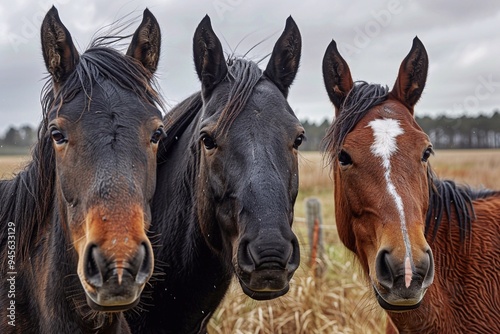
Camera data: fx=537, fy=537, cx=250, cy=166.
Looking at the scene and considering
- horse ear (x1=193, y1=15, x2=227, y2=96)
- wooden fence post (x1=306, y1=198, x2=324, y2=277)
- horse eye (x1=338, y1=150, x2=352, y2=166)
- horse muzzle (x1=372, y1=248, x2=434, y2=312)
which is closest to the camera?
horse muzzle (x1=372, y1=248, x2=434, y2=312)

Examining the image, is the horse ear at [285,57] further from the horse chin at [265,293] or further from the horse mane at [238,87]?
the horse chin at [265,293]

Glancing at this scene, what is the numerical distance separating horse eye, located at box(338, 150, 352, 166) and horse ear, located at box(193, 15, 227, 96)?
1123 mm

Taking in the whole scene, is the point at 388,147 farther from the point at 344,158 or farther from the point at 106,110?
the point at 106,110

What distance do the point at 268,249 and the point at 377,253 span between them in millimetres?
918

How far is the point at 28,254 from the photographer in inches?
143

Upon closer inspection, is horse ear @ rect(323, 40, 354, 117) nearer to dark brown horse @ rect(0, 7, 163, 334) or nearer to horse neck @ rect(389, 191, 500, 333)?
horse neck @ rect(389, 191, 500, 333)

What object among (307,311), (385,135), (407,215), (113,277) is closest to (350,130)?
(385,135)

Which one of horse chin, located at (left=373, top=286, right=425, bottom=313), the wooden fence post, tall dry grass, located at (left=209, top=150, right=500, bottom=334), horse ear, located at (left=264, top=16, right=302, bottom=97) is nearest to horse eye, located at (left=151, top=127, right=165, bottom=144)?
horse ear, located at (left=264, top=16, right=302, bottom=97)

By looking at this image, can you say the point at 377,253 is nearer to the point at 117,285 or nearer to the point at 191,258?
the point at 191,258

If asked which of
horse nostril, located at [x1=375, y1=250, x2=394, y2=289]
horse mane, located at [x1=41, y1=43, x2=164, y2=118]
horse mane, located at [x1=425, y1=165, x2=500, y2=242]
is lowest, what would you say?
horse nostril, located at [x1=375, y1=250, x2=394, y2=289]

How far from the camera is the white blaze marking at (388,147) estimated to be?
3.70m

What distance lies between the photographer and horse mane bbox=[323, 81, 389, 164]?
4398 millimetres

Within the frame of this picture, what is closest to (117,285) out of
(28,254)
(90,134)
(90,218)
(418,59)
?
(90,218)

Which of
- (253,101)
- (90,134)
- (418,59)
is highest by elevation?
(418,59)
